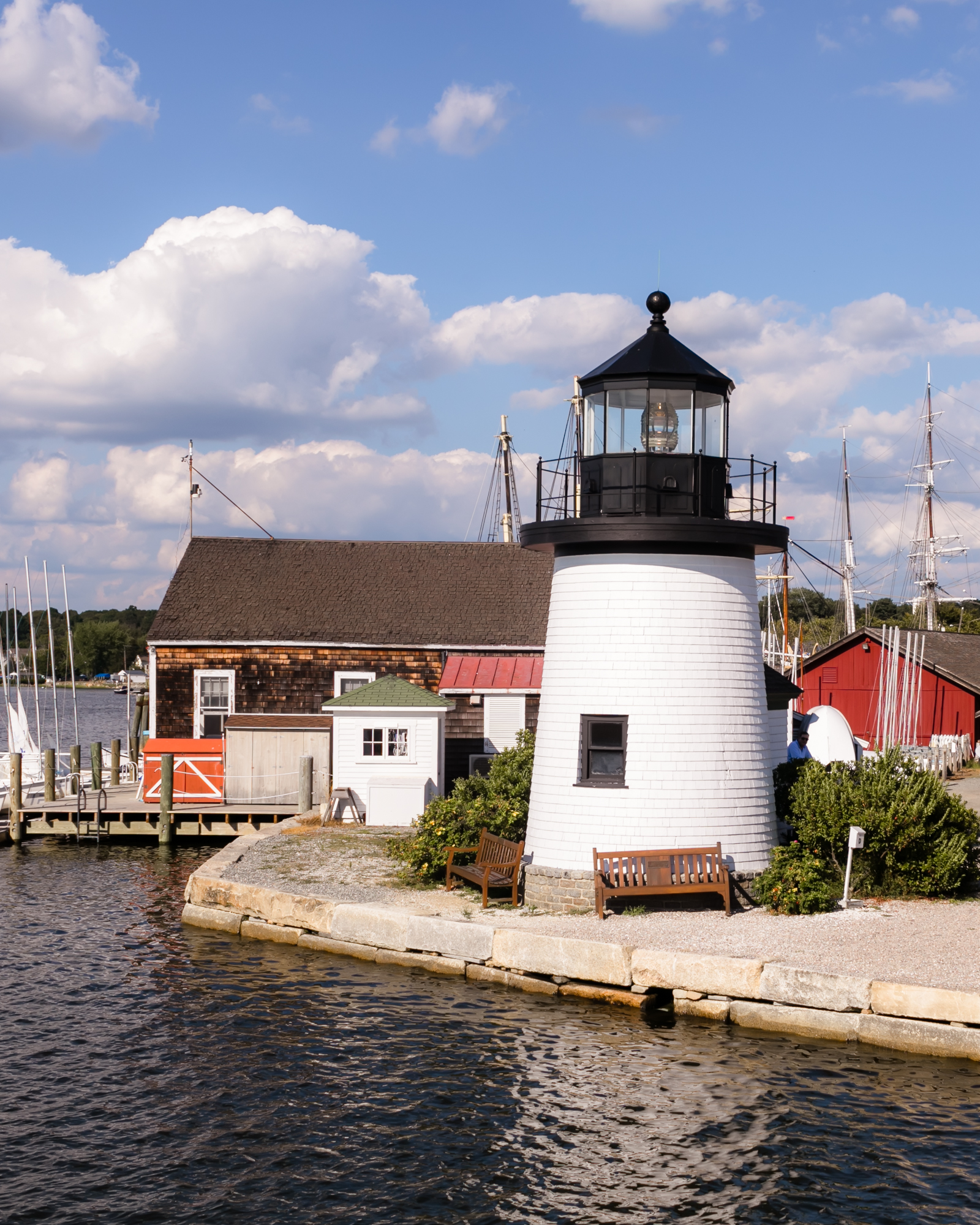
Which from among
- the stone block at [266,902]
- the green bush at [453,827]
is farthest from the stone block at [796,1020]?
the stone block at [266,902]

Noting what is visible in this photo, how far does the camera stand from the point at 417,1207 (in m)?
9.72

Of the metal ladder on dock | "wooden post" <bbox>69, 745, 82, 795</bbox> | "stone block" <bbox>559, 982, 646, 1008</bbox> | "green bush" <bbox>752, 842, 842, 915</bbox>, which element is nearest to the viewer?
"stone block" <bbox>559, 982, 646, 1008</bbox>

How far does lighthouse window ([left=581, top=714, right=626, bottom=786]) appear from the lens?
55.1ft

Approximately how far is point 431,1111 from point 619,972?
12.1ft

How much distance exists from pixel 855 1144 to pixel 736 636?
7.77m

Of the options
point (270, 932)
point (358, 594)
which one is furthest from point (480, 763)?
point (270, 932)

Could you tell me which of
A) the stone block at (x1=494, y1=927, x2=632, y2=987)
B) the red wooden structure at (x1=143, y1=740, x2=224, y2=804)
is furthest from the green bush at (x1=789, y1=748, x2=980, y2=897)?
the red wooden structure at (x1=143, y1=740, x2=224, y2=804)

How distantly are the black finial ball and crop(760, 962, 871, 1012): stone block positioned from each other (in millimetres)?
9722

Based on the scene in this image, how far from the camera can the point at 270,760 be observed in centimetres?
2831

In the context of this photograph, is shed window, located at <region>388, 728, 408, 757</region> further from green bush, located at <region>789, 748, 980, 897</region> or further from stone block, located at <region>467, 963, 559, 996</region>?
stone block, located at <region>467, 963, 559, 996</region>

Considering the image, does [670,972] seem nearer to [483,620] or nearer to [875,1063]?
[875,1063]

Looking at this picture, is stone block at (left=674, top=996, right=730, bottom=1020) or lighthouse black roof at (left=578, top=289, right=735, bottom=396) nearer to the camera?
stone block at (left=674, top=996, right=730, bottom=1020)

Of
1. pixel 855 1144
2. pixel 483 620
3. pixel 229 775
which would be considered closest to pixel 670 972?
pixel 855 1144

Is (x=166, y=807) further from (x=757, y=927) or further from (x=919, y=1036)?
(x=919, y=1036)
